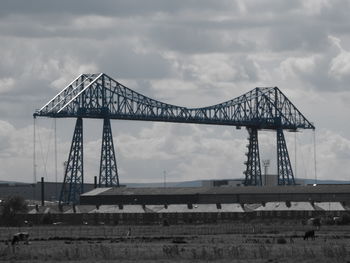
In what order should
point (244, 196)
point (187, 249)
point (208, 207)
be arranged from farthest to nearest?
point (244, 196) → point (208, 207) → point (187, 249)

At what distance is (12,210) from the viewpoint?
6870 inches

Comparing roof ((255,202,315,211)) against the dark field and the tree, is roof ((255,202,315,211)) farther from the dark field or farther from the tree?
the dark field

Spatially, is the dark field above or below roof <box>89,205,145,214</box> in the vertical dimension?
below

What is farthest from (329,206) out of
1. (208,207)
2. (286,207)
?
(208,207)

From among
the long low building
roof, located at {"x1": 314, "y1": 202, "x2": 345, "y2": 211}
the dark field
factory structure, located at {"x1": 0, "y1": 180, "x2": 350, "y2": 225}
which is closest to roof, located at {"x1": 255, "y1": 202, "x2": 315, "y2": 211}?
factory structure, located at {"x1": 0, "y1": 180, "x2": 350, "y2": 225}

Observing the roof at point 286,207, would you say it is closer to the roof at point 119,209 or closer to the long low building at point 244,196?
the long low building at point 244,196

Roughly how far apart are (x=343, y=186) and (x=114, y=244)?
343ft

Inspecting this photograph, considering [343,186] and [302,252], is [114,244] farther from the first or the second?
[343,186]

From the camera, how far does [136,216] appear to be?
169 metres

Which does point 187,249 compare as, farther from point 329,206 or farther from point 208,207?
point 208,207

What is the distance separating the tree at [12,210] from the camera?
6317 inches

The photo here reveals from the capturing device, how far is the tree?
16045 centimetres

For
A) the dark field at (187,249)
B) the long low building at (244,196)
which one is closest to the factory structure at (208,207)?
the long low building at (244,196)

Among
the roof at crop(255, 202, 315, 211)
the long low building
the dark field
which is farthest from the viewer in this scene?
the long low building
